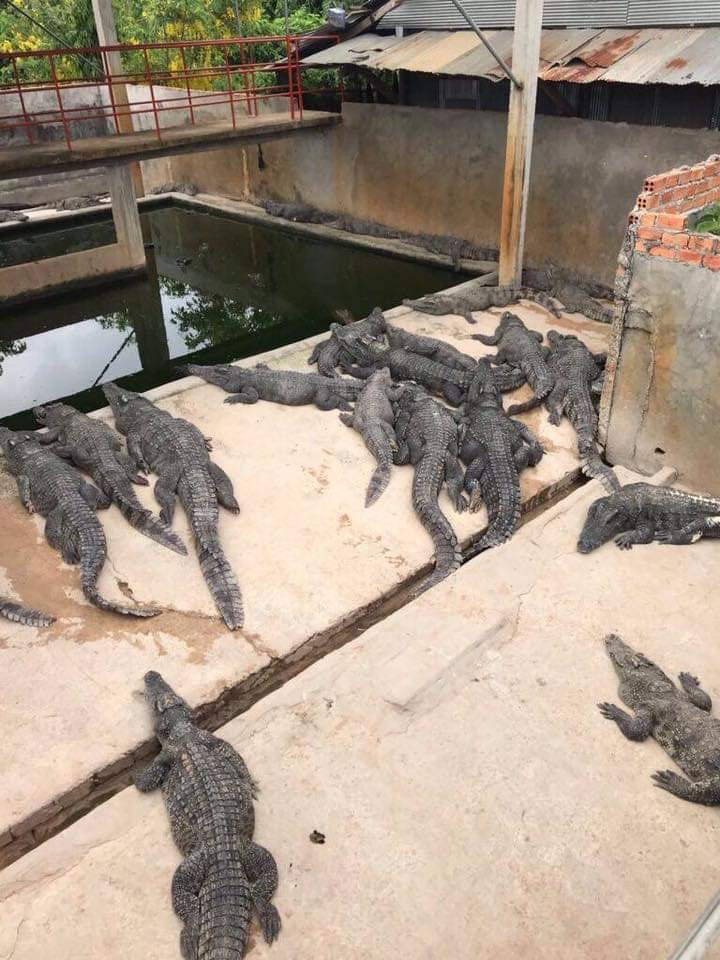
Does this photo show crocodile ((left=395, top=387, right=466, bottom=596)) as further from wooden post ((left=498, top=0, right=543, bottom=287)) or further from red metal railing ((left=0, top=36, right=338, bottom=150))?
red metal railing ((left=0, top=36, right=338, bottom=150))

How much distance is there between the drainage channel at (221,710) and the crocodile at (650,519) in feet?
2.72

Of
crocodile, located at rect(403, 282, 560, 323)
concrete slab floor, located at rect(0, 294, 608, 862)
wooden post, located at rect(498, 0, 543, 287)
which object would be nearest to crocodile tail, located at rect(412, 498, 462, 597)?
concrete slab floor, located at rect(0, 294, 608, 862)

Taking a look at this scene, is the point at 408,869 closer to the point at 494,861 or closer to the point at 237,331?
the point at 494,861

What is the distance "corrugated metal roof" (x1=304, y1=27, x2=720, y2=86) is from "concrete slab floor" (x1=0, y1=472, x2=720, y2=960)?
6.89 m

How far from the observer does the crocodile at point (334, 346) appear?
317 inches

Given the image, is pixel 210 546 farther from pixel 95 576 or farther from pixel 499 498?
pixel 499 498

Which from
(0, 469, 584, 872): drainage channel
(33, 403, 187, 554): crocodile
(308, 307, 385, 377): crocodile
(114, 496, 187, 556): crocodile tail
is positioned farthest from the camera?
(308, 307, 385, 377): crocodile

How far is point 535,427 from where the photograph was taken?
6918 millimetres

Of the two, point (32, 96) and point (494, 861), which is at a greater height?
point (32, 96)

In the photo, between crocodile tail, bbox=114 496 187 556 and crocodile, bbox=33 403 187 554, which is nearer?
crocodile tail, bbox=114 496 187 556

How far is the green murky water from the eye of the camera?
9.60 meters

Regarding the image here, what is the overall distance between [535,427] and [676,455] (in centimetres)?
143

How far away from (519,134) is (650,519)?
5.95m

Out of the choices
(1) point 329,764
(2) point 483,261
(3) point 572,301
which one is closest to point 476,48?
(2) point 483,261
